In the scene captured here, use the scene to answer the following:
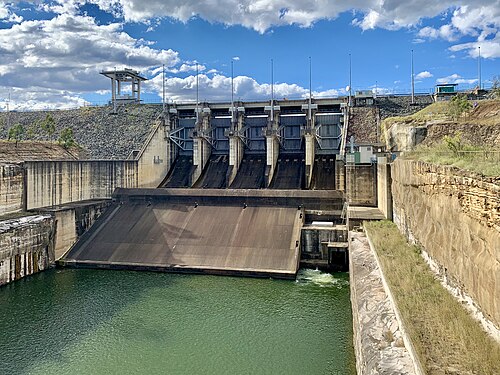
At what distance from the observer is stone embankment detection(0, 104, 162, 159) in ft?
83.6

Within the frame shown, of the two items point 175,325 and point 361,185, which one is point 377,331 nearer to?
point 175,325

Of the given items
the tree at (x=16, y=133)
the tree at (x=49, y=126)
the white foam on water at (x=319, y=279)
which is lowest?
the white foam on water at (x=319, y=279)

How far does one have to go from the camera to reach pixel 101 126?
27906 mm

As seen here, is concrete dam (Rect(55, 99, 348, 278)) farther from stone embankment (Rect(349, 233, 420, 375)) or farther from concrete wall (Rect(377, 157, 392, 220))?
stone embankment (Rect(349, 233, 420, 375))

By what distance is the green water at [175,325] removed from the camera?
9.28 metres

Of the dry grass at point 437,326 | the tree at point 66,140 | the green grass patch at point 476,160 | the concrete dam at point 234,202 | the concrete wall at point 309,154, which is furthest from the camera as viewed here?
the tree at point 66,140

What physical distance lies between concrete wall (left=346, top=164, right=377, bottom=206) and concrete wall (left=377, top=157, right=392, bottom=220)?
0.68 metres

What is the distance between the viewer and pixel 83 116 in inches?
1166

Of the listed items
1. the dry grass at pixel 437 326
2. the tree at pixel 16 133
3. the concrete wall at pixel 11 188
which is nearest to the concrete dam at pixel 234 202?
the concrete wall at pixel 11 188

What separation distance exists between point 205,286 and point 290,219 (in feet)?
17.0

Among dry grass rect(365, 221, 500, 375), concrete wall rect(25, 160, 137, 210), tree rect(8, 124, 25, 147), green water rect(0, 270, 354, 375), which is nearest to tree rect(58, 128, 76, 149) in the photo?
tree rect(8, 124, 25, 147)

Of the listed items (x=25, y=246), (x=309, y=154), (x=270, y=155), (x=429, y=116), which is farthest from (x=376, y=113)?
(x=25, y=246)

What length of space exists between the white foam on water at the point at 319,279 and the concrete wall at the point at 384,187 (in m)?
2.84

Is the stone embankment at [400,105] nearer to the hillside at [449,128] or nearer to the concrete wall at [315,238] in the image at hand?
the hillside at [449,128]
